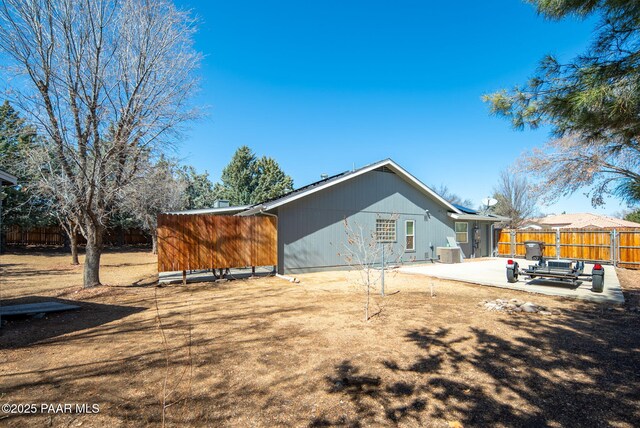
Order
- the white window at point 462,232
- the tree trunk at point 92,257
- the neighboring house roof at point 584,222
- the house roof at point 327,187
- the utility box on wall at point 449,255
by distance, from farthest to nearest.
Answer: the neighboring house roof at point 584,222 < the white window at point 462,232 < the utility box on wall at point 449,255 < the house roof at point 327,187 < the tree trunk at point 92,257

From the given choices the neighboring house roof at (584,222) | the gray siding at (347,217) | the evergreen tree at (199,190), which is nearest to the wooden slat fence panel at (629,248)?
the gray siding at (347,217)

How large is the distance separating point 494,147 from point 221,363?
2093 cm

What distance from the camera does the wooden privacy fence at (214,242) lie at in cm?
996

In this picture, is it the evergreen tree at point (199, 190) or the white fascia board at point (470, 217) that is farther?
the evergreen tree at point (199, 190)

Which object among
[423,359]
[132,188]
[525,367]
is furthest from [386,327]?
[132,188]

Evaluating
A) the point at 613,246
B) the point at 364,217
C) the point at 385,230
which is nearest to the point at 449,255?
the point at 385,230

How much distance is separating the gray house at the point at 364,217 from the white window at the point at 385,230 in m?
0.05

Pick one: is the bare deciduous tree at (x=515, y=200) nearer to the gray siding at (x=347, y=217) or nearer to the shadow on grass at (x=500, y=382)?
the gray siding at (x=347, y=217)

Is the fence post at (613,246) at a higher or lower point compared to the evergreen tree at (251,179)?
lower

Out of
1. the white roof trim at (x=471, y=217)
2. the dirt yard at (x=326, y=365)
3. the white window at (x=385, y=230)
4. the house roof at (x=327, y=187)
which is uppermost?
the house roof at (x=327, y=187)

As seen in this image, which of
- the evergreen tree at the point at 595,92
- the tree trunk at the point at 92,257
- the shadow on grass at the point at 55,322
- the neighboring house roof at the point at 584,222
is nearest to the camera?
the evergreen tree at the point at 595,92

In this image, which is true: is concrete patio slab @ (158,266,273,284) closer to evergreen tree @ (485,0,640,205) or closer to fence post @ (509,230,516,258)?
evergreen tree @ (485,0,640,205)

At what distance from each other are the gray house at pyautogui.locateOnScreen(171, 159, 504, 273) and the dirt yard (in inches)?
211

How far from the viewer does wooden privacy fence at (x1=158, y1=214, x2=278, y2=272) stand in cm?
996
